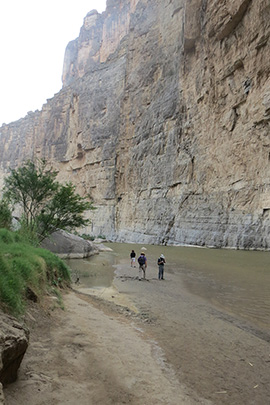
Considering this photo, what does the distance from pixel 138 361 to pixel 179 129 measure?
36.9 m

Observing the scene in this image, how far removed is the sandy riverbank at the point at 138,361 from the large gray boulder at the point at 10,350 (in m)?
0.11

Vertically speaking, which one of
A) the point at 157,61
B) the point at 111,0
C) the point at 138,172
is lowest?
the point at 138,172

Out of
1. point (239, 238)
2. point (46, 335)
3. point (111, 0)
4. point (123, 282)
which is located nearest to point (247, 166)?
point (239, 238)

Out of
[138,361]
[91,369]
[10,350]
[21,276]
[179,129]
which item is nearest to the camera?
[10,350]

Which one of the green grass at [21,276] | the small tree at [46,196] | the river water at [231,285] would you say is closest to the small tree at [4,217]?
the green grass at [21,276]

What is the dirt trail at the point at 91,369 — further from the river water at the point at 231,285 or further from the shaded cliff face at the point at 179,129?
the shaded cliff face at the point at 179,129

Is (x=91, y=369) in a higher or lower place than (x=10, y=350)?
lower

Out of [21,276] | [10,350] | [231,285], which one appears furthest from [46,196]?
[10,350]

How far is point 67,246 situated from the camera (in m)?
18.0

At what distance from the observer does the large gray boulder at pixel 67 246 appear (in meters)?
16.9

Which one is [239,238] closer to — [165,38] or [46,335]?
[46,335]

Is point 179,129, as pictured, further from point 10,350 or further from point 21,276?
point 10,350

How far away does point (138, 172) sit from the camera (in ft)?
151

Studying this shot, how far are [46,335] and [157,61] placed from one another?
49.6m
